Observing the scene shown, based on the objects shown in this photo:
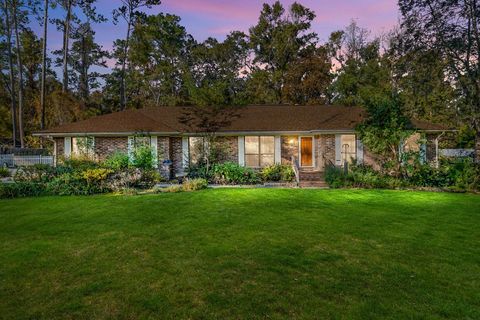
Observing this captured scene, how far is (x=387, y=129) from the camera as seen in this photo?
14164 millimetres

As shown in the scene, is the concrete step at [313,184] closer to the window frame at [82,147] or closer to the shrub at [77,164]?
the shrub at [77,164]

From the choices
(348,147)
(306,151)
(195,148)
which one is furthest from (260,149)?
(348,147)

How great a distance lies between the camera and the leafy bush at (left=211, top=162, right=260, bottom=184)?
51.6 feet

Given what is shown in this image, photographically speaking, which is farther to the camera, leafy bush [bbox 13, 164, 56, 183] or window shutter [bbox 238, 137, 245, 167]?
window shutter [bbox 238, 137, 245, 167]

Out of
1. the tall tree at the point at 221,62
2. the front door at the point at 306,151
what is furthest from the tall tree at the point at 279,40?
the front door at the point at 306,151

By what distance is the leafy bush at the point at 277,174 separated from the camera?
54.8 ft

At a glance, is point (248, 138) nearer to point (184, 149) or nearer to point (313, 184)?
point (184, 149)

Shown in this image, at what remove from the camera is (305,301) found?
12.7 ft

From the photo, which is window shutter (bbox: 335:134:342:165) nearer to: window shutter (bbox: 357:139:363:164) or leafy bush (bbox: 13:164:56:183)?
window shutter (bbox: 357:139:363:164)

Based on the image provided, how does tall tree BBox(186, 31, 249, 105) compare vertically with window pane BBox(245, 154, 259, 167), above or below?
above

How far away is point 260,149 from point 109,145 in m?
9.24

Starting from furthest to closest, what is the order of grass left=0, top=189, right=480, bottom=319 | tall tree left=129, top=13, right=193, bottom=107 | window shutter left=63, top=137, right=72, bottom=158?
tall tree left=129, top=13, right=193, bottom=107, window shutter left=63, top=137, right=72, bottom=158, grass left=0, top=189, right=480, bottom=319

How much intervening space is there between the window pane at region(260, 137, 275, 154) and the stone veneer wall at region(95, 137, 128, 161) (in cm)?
832

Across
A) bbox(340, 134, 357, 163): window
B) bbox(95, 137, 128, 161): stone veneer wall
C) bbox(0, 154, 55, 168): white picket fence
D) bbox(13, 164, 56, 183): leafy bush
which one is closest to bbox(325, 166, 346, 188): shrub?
bbox(340, 134, 357, 163): window
